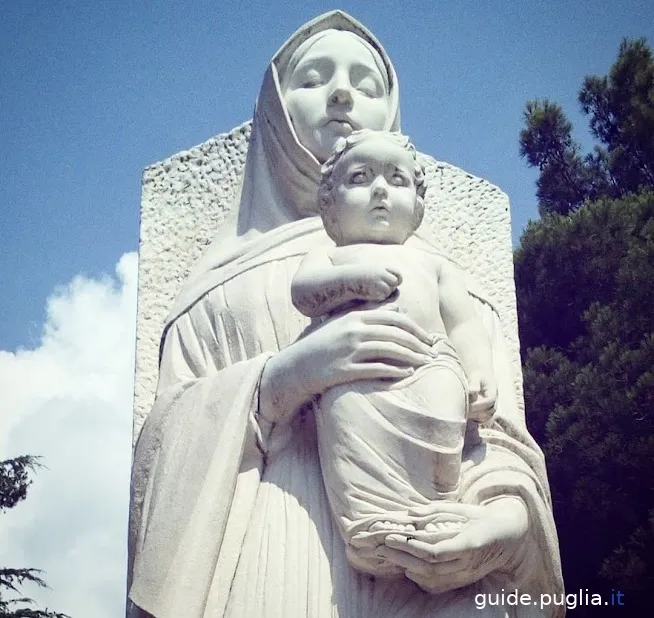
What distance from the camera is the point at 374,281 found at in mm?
2936

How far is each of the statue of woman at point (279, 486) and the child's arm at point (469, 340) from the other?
155 millimetres

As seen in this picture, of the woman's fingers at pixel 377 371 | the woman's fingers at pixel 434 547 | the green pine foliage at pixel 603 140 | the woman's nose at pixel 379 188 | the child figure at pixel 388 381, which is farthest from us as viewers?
the green pine foliage at pixel 603 140

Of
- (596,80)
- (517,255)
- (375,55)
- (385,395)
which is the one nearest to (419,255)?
(385,395)

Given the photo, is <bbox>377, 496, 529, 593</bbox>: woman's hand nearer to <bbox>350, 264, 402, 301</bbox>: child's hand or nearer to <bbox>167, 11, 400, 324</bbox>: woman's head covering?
<bbox>350, 264, 402, 301</bbox>: child's hand

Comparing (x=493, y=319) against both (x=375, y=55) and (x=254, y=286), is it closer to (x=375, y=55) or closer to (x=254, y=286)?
(x=254, y=286)

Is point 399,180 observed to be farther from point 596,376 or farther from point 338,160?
point 596,376

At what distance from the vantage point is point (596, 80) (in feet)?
33.6

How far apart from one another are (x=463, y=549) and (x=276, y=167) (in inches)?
78.5

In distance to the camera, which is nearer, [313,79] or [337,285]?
[337,285]

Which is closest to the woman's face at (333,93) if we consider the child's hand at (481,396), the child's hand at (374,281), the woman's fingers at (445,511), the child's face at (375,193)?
the child's face at (375,193)

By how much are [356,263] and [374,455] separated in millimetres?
603

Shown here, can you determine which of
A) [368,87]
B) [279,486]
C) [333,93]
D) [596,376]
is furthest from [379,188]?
[596,376]

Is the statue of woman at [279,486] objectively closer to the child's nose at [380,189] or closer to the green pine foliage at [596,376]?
the child's nose at [380,189]

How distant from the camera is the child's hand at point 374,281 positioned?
293 cm
